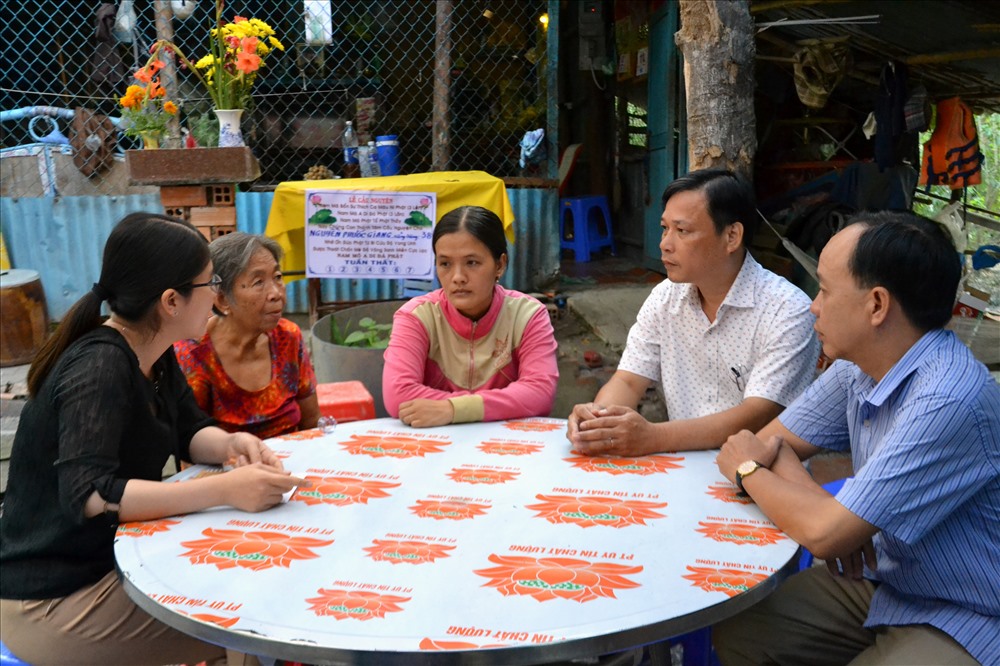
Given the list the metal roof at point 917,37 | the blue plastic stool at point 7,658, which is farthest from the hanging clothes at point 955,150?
the blue plastic stool at point 7,658

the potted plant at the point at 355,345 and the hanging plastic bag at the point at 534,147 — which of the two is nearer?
the potted plant at the point at 355,345

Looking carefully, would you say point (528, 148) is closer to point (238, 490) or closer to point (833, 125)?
point (833, 125)

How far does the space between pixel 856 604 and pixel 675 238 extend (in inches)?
44.6

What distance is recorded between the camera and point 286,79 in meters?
7.55

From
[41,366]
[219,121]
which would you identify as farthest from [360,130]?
[41,366]

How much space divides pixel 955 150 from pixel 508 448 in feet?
19.1

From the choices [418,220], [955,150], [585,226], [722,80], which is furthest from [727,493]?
[585,226]

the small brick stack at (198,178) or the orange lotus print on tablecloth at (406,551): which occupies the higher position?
the small brick stack at (198,178)

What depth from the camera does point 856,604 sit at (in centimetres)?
192

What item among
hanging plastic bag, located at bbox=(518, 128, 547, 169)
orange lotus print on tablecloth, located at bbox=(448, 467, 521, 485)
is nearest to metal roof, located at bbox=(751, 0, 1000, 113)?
hanging plastic bag, located at bbox=(518, 128, 547, 169)

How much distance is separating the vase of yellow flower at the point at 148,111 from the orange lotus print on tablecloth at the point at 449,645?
459 cm

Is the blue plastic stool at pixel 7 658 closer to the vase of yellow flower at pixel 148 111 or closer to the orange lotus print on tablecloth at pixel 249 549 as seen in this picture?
the orange lotus print on tablecloth at pixel 249 549

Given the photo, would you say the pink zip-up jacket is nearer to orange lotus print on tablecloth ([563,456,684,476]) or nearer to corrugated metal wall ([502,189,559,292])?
orange lotus print on tablecloth ([563,456,684,476])

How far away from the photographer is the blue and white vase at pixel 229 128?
199 inches
